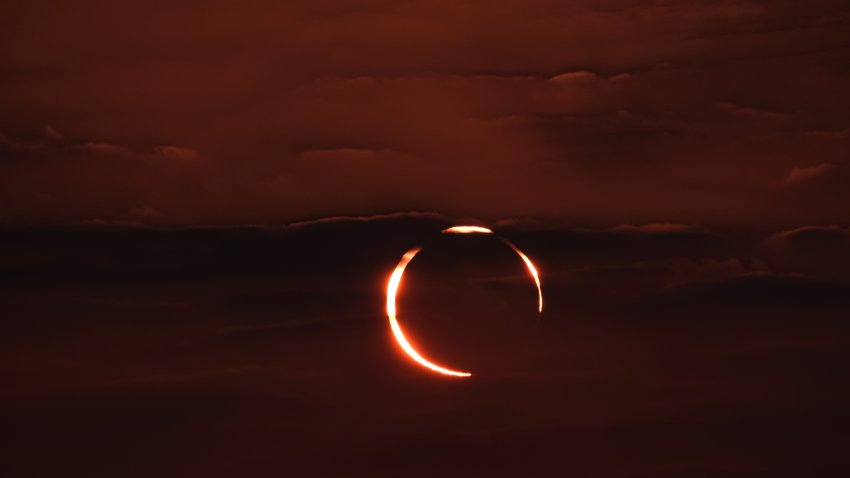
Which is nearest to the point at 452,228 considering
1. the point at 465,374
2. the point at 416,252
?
the point at 416,252

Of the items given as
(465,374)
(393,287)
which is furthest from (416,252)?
(465,374)

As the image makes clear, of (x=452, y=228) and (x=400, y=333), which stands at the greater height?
(x=452, y=228)

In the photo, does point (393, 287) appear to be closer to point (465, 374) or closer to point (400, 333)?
point (400, 333)

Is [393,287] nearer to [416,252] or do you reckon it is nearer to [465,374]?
[416,252]

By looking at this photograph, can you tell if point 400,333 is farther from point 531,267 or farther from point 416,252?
point 531,267

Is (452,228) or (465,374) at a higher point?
(452,228)

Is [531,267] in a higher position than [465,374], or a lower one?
higher

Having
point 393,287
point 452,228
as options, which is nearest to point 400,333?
point 393,287
